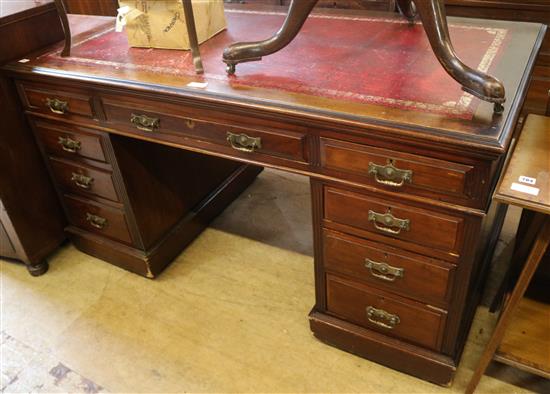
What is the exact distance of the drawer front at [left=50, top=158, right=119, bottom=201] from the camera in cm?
172

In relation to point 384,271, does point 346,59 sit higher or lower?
higher

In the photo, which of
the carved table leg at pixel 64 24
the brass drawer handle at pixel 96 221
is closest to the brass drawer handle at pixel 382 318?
the brass drawer handle at pixel 96 221

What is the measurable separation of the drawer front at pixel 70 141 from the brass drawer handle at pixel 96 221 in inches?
10.0

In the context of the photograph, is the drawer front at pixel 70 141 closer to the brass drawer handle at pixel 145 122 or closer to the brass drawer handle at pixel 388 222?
the brass drawer handle at pixel 145 122

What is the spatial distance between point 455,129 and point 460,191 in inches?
5.5

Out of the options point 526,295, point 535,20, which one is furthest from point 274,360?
point 535,20

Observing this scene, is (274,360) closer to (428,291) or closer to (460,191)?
(428,291)

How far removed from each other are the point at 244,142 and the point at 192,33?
34cm

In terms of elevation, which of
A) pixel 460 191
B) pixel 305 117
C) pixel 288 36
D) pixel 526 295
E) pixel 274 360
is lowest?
pixel 274 360

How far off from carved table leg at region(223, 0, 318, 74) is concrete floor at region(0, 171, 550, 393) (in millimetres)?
854

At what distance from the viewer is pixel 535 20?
5.60ft

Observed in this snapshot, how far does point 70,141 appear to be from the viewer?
5.51 ft

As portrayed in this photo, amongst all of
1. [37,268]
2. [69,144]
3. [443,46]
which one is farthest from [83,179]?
[443,46]

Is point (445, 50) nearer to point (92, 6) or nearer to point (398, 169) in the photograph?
point (398, 169)
